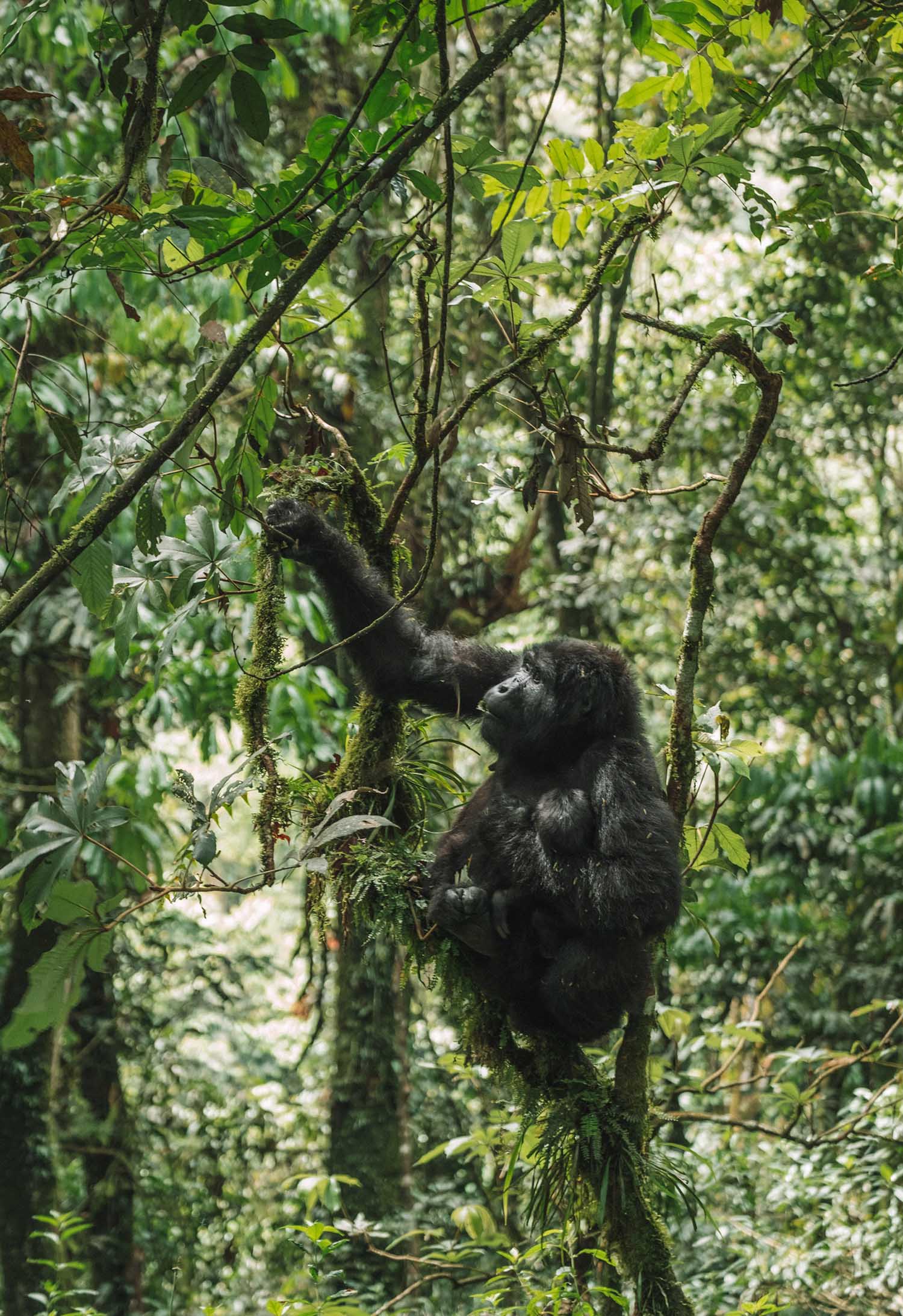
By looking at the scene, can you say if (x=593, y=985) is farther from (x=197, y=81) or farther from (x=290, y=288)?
(x=197, y=81)

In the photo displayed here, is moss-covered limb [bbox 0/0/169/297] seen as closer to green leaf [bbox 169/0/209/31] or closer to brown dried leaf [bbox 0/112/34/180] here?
brown dried leaf [bbox 0/112/34/180]

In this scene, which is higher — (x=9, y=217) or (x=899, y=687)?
(x=899, y=687)

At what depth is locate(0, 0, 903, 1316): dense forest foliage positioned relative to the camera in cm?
268

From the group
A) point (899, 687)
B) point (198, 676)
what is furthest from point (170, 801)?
point (899, 687)

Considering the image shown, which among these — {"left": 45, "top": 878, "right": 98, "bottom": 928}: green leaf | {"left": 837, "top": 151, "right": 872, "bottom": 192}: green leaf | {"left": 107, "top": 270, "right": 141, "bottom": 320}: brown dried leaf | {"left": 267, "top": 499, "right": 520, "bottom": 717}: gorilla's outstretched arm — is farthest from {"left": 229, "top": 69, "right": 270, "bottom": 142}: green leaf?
{"left": 45, "top": 878, "right": 98, "bottom": 928}: green leaf

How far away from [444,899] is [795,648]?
279 inches

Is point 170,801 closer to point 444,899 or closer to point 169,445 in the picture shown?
point 444,899

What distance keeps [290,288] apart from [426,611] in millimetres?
4885

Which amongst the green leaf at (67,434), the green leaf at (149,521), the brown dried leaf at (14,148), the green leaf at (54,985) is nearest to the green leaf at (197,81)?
the brown dried leaf at (14,148)

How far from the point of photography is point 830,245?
8.01m

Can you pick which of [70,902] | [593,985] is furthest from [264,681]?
[593,985]

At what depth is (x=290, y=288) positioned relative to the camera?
89.7 inches

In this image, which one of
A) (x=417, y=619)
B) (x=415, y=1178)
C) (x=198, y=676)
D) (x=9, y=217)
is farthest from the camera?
(x=415, y=1178)

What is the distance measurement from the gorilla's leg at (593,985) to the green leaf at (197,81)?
2.37 meters
